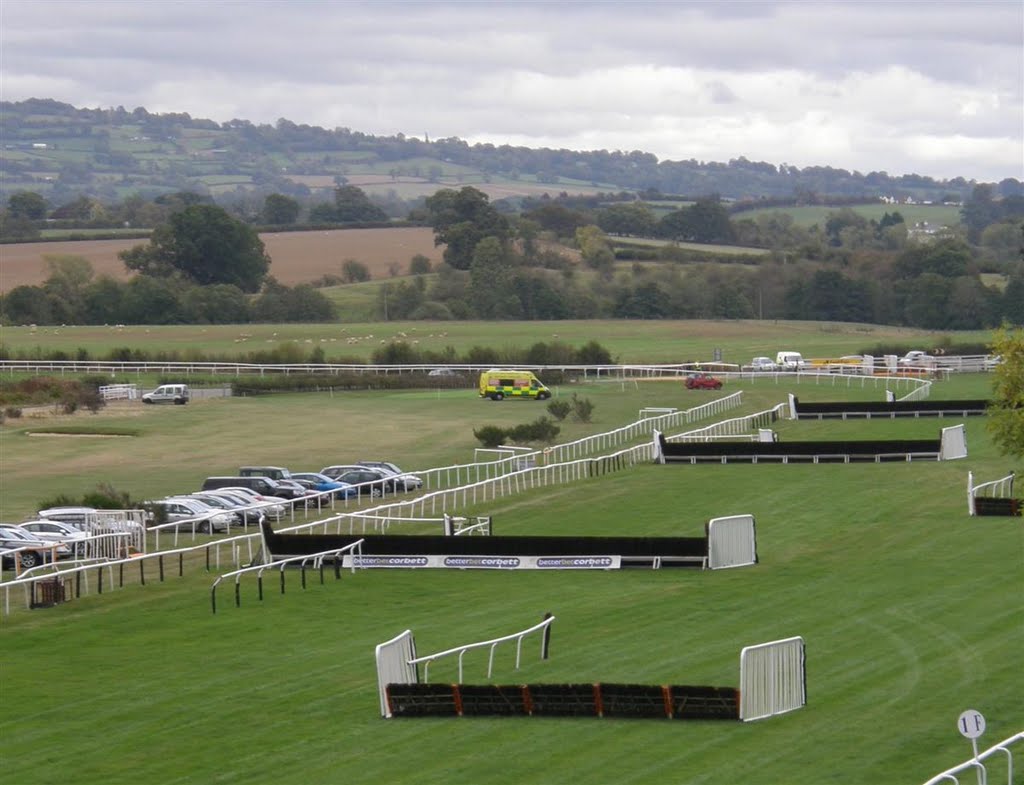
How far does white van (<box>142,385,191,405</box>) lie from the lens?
244 feet

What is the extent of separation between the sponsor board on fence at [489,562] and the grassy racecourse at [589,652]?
372 millimetres

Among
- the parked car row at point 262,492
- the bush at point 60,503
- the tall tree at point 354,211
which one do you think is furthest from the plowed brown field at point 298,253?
the bush at point 60,503

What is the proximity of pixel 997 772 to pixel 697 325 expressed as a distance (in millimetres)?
100821

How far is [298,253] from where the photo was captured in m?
154

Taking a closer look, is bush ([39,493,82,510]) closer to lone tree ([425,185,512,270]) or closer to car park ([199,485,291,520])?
car park ([199,485,291,520])

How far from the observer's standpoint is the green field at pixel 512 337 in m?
100

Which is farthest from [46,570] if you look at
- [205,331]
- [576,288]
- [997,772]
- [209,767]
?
[576,288]

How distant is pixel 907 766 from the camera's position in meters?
17.3

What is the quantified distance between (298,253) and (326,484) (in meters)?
109

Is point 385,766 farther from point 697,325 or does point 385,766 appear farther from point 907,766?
point 697,325

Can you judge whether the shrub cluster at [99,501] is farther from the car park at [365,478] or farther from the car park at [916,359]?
the car park at [916,359]

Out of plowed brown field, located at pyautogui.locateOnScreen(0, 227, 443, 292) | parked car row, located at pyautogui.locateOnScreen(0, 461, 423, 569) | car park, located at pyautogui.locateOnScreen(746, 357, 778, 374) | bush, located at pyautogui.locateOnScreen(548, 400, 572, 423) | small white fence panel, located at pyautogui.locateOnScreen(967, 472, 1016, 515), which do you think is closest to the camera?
parked car row, located at pyautogui.locateOnScreen(0, 461, 423, 569)

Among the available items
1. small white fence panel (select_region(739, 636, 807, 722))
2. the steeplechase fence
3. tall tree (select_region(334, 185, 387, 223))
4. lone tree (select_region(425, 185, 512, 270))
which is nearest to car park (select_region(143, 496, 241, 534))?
the steeplechase fence

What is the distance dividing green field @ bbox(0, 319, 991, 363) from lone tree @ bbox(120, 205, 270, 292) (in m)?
15.0
